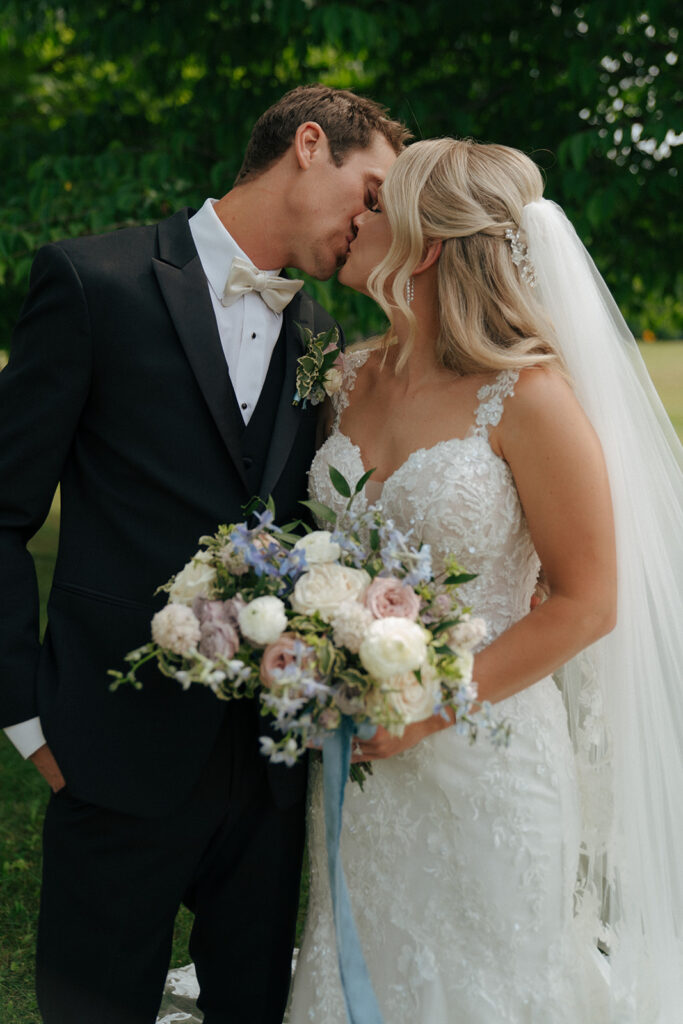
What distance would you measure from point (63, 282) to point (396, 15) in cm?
374

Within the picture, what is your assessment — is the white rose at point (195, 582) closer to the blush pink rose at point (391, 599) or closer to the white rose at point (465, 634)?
the blush pink rose at point (391, 599)

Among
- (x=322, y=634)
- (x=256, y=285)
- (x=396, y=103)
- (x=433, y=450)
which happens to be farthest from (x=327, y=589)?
(x=396, y=103)

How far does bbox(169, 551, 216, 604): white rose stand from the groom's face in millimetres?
A: 1126

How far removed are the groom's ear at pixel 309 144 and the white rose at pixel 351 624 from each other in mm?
1531

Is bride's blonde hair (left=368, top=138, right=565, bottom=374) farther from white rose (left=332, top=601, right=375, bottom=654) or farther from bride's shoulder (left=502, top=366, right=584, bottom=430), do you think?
white rose (left=332, top=601, right=375, bottom=654)

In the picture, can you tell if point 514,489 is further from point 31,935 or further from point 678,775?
point 31,935

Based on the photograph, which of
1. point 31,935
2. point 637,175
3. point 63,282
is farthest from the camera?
point 637,175

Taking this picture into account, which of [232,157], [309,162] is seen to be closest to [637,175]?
[232,157]

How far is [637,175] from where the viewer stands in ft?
16.6

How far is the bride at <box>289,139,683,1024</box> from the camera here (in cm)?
258

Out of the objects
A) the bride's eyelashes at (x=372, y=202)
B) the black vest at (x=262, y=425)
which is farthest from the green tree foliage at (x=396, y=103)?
the black vest at (x=262, y=425)

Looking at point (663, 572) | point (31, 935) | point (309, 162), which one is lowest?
point (31, 935)

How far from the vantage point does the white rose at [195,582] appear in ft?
7.30

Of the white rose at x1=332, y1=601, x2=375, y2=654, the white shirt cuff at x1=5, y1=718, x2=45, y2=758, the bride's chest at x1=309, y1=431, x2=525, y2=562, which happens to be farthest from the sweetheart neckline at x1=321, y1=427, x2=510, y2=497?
the white shirt cuff at x1=5, y1=718, x2=45, y2=758
